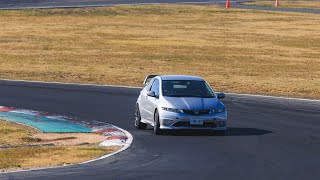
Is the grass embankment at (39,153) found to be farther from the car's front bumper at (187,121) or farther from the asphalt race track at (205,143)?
the car's front bumper at (187,121)

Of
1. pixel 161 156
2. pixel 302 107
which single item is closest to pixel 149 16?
pixel 302 107

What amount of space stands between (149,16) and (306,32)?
15.0 metres

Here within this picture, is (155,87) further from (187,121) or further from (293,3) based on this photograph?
(293,3)

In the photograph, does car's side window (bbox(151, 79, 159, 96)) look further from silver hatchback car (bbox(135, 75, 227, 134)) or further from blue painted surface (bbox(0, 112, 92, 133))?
blue painted surface (bbox(0, 112, 92, 133))

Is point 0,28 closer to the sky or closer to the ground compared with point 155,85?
closer to the ground

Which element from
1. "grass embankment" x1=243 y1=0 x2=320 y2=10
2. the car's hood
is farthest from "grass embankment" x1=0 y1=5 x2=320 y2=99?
the car's hood

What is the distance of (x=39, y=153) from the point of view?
Answer: 801 inches

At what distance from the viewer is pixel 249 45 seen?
6022cm

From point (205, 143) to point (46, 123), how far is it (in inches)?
248

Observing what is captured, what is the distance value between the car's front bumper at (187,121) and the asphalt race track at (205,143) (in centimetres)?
25

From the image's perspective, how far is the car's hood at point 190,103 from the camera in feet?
78.8

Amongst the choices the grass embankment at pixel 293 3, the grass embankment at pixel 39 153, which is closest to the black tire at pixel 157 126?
the grass embankment at pixel 39 153

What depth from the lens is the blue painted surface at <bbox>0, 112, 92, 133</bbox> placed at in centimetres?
2561

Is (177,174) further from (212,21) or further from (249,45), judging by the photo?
(212,21)
